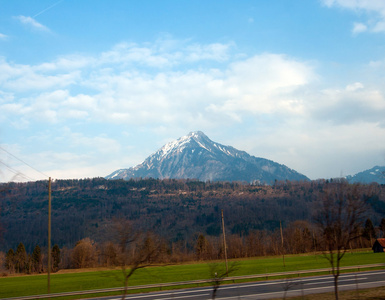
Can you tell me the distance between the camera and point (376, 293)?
2536 cm

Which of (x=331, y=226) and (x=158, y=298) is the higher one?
(x=331, y=226)

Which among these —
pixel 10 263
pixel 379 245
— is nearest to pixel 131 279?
pixel 379 245

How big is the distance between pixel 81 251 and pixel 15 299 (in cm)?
7963

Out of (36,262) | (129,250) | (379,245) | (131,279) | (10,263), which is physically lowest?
(36,262)

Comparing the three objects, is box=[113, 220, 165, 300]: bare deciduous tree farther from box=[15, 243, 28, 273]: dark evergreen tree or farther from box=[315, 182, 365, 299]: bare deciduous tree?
box=[15, 243, 28, 273]: dark evergreen tree

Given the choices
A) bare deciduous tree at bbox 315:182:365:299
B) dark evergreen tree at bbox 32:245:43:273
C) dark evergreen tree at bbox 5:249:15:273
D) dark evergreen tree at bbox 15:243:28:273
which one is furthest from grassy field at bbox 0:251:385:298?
dark evergreen tree at bbox 15:243:28:273

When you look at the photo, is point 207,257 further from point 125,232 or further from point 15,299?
point 125,232

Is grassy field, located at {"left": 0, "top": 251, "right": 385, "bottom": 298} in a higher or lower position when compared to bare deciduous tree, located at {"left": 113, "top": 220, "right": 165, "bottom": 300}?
lower

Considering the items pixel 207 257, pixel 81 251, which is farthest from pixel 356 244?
pixel 81 251

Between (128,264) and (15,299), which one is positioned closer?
(128,264)

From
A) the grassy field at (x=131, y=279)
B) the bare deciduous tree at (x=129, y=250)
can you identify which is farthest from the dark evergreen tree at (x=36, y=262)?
the bare deciduous tree at (x=129, y=250)

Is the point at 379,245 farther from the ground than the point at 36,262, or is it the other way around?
the point at 379,245

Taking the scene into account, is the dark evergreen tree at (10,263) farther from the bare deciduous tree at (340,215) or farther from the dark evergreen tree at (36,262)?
the bare deciduous tree at (340,215)

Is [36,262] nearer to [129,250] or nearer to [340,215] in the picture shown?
[129,250]
